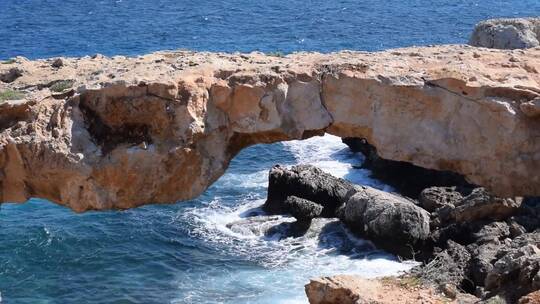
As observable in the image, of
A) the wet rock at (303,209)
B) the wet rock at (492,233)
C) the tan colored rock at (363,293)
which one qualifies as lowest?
the wet rock at (303,209)

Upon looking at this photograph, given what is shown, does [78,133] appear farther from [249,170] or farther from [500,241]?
→ [249,170]

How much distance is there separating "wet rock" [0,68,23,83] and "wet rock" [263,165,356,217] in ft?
51.8

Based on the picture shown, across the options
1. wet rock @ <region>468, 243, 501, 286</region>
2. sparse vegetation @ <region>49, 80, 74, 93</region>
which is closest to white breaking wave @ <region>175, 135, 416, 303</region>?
wet rock @ <region>468, 243, 501, 286</region>

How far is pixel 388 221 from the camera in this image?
26359 millimetres

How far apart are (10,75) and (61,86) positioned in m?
1.80

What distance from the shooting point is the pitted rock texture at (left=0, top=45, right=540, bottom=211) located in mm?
14133

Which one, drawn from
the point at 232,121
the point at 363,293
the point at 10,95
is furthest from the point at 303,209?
the point at 10,95

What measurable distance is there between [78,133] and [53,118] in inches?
19.1

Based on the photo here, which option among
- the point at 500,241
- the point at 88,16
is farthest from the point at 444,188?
the point at 88,16

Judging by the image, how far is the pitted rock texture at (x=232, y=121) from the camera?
556 inches

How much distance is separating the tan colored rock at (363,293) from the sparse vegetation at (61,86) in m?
5.79

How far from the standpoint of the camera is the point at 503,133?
14.5m

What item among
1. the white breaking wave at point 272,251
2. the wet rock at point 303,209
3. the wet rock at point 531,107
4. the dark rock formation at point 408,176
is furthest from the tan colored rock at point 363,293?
the dark rock formation at point 408,176

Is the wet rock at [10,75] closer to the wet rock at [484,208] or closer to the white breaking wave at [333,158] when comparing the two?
the wet rock at [484,208]
